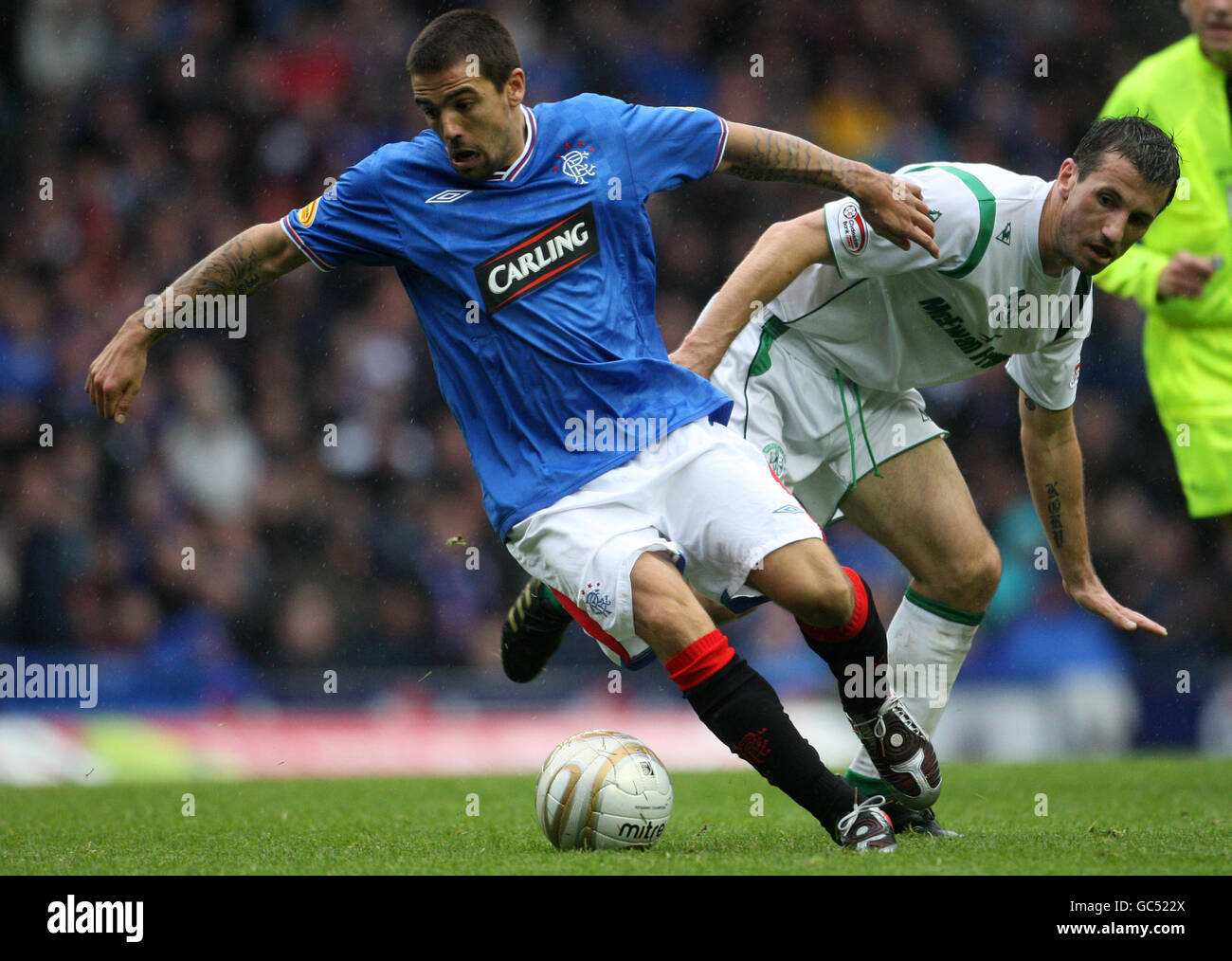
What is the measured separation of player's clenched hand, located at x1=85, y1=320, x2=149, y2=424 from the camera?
4164 millimetres

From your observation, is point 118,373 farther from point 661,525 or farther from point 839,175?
point 839,175

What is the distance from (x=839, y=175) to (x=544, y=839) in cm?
217

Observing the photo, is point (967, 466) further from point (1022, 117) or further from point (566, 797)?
point (566, 797)

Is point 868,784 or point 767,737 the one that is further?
point 868,784

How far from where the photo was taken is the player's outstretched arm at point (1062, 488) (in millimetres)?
5184

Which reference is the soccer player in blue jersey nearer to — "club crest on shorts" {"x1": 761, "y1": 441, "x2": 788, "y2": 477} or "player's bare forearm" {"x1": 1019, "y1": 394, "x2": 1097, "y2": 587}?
"club crest on shorts" {"x1": 761, "y1": 441, "x2": 788, "y2": 477}

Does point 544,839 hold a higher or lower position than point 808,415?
lower

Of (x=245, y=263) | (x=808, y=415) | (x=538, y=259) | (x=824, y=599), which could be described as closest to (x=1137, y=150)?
(x=808, y=415)

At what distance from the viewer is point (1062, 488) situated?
523 cm

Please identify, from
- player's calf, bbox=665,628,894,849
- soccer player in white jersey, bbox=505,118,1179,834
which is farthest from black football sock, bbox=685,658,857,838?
soccer player in white jersey, bbox=505,118,1179,834

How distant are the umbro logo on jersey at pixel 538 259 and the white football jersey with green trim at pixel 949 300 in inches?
33.4

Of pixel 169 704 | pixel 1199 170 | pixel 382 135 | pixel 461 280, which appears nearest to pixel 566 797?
pixel 461 280

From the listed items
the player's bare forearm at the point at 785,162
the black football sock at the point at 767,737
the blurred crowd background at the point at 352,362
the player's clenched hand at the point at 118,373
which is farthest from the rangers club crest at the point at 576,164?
the blurred crowd background at the point at 352,362

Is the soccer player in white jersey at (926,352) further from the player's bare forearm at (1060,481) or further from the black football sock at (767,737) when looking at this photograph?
the black football sock at (767,737)
